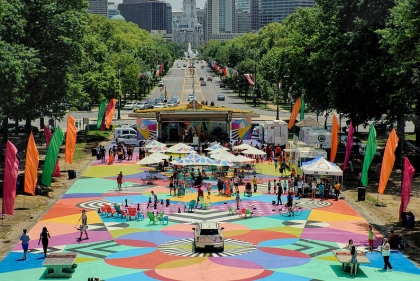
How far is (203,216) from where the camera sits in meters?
41.8

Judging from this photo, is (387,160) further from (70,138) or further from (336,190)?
(70,138)

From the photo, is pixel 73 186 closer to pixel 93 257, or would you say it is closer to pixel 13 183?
pixel 13 183

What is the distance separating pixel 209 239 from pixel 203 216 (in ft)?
26.3

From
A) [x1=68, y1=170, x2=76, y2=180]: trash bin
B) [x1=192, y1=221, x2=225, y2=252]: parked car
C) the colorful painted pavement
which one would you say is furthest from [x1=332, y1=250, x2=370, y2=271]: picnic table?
[x1=68, y1=170, x2=76, y2=180]: trash bin

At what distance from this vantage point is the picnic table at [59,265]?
30.0m

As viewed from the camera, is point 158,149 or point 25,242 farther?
point 158,149

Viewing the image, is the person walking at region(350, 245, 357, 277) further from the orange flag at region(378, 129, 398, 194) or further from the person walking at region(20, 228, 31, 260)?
the person walking at region(20, 228, 31, 260)

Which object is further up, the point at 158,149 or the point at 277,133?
the point at 277,133

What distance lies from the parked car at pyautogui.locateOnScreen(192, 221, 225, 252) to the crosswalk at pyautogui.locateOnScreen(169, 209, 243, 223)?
20.4ft

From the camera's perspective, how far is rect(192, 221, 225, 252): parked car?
33.8 metres

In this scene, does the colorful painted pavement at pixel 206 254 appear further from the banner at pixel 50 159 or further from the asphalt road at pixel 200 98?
the asphalt road at pixel 200 98

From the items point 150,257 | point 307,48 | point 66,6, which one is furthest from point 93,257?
point 307,48

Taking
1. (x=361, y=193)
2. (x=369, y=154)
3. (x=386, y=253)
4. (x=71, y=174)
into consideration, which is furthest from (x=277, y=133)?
(x=386, y=253)

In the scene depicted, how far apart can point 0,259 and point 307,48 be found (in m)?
45.2
